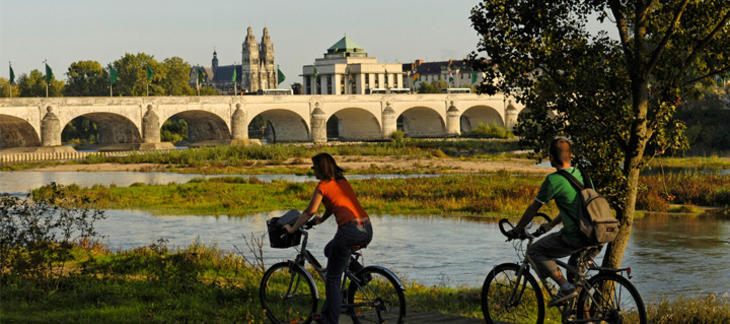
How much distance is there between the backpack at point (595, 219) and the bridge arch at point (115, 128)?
6507 centimetres

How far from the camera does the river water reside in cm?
1511

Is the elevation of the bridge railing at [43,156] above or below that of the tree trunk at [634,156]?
below

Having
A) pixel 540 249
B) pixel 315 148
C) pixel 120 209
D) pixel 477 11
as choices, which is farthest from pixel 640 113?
pixel 315 148

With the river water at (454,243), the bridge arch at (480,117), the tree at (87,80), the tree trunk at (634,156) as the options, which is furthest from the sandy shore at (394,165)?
the tree at (87,80)

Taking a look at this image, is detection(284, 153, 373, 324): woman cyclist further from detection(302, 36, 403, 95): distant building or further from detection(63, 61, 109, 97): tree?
detection(302, 36, 403, 95): distant building

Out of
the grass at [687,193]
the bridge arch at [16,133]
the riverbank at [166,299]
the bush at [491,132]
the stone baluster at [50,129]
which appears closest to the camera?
the riverbank at [166,299]

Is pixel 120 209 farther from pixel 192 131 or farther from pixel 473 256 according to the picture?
pixel 192 131

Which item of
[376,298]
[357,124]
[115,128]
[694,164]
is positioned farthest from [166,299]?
[357,124]

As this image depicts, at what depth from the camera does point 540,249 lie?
7594 mm

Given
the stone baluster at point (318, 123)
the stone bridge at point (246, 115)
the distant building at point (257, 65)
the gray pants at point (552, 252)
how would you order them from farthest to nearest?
the distant building at point (257, 65) → the stone baluster at point (318, 123) → the stone bridge at point (246, 115) → the gray pants at point (552, 252)

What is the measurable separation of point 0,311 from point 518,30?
668 centimetres

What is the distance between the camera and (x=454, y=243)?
19.6 meters

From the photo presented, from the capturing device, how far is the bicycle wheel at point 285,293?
839cm

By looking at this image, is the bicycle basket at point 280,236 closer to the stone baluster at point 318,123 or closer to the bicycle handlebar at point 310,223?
the bicycle handlebar at point 310,223
